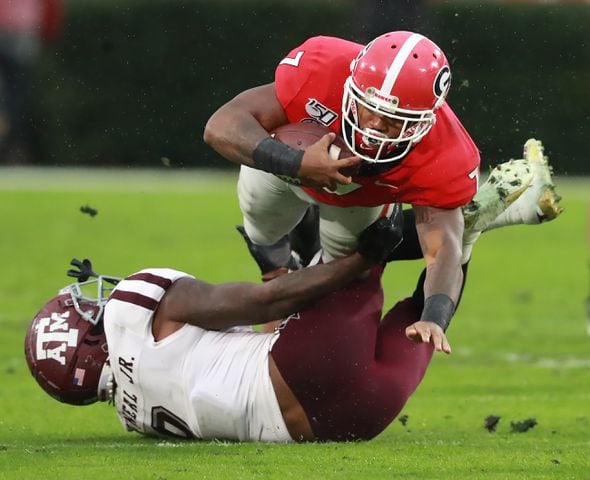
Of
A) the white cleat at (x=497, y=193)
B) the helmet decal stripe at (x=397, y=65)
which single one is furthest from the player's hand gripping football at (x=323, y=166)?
the white cleat at (x=497, y=193)

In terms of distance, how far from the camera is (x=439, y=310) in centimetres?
529

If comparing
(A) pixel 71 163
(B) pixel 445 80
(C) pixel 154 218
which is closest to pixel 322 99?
(B) pixel 445 80

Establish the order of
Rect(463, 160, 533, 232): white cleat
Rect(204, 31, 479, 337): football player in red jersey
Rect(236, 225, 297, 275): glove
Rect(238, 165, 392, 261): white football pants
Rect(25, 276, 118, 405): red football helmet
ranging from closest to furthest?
Rect(204, 31, 479, 337): football player in red jersey < Rect(25, 276, 118, 405): red football helmet < Rect(238, 165, 392, 261): white football pants < Rect(463, 160, 533, 232): white cleat < Rect(236, 225, 297, 275): glove

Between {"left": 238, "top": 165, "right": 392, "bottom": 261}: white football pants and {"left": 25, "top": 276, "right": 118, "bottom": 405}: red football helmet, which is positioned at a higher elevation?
{"left": 238, "top": 165, "right": 392, "bottom": 261}: white football pants

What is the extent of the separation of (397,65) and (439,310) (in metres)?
0.93

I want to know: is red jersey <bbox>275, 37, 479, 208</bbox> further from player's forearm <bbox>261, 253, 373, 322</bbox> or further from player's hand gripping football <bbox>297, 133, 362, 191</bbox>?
player's hand gripping football <bbox>297, 133, 362, 191</bbox>

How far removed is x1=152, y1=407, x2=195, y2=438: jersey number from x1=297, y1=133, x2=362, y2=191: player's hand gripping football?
1.13 m

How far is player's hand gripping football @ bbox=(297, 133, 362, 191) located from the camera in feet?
17.1

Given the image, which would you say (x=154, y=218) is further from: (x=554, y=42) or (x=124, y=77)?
(x=554, y=42)

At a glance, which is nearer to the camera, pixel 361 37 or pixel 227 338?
pixel 227 338

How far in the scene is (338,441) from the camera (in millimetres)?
5770

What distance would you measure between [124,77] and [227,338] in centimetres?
1446

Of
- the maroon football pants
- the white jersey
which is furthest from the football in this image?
the white jersey

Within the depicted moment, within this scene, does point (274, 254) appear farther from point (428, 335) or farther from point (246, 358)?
point (428, 335)
